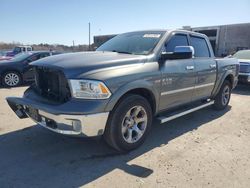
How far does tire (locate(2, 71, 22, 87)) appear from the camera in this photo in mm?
10070

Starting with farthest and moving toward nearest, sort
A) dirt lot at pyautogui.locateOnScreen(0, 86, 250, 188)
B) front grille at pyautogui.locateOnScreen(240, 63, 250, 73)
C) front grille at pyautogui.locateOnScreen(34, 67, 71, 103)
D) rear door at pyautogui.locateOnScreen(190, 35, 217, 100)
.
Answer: front grille at pyautogui.locateOnScreen(240, 63, 250, 73) → rear door at pyautogui.locateOnScreen(190, 35, 217, 100) → front grille at pyautogui.locateOnScreen(34, 67, 71, 103) → dirt lot at pyautogui.locateOnScreen(0, 86, 250, 188)

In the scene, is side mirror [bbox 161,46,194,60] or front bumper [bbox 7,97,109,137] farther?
side mirror [bbox 161,46,194,60]

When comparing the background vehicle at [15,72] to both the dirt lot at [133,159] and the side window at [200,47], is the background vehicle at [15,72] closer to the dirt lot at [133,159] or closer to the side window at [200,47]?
the dirt lot at [133,159]

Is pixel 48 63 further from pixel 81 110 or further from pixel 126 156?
pixel 126 156

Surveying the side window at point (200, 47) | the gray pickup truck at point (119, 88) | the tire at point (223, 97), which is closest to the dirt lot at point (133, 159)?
the gray pickup truck at point (119, 88)

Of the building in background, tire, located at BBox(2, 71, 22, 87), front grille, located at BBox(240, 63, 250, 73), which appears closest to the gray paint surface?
front grille, located at BBox(240, 63, 250, 73)

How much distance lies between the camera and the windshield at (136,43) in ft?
14.3

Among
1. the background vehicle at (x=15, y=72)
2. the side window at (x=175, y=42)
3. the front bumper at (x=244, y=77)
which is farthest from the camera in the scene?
the background vehicle at (x=15, y=72)

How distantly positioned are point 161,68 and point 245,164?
1.85 meters

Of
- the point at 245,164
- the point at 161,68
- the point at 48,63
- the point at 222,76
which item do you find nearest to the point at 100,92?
the point at 48,63

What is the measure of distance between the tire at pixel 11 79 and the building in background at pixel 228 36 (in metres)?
15.7

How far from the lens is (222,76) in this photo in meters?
6.14

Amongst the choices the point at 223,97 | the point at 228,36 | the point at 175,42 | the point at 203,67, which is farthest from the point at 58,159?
the point at 228,36

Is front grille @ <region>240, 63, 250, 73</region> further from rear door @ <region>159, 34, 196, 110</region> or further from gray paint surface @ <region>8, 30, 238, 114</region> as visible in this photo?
rear door @ <region>159, 34, 196, 110</region>
